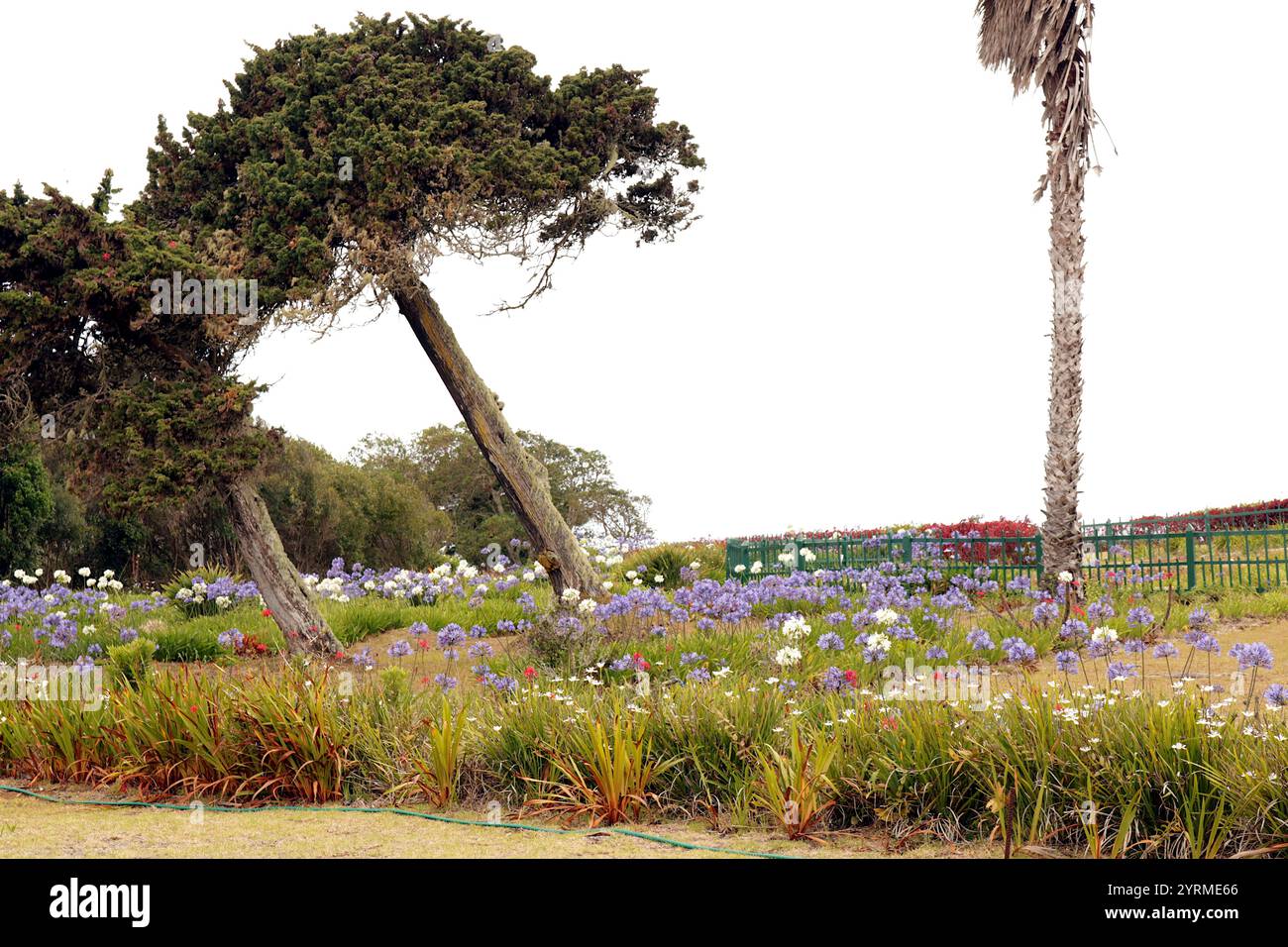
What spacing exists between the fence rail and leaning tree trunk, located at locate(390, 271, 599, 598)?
109 inches

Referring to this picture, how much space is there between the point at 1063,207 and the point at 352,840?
514 inches

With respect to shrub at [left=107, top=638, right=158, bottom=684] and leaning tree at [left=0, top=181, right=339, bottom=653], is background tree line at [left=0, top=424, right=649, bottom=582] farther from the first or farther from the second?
shrub at [left=107, top=638, right=158, bottom=684]

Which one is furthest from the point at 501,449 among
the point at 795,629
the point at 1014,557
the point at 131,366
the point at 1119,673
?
→ the point at 1119,673

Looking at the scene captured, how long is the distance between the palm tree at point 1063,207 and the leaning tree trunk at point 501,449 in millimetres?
6842

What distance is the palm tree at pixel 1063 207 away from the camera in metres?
14.8

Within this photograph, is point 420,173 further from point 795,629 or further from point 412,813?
point 412,813

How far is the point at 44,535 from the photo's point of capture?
27.5 m

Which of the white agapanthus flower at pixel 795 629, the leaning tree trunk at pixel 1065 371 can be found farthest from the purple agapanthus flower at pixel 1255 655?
the leaning tree trunk at pixel 1065 371

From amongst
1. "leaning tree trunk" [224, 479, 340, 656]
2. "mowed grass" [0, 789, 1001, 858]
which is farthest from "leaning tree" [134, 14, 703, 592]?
"mowed grass" [0, 789, 1001, 858]

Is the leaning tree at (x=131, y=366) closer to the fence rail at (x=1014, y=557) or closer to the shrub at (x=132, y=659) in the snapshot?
the shrub at (x=132, y=659)

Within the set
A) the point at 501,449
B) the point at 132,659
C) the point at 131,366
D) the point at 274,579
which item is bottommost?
the point at 132,659

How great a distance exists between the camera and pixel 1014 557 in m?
19.0

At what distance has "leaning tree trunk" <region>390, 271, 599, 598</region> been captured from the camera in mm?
14656
